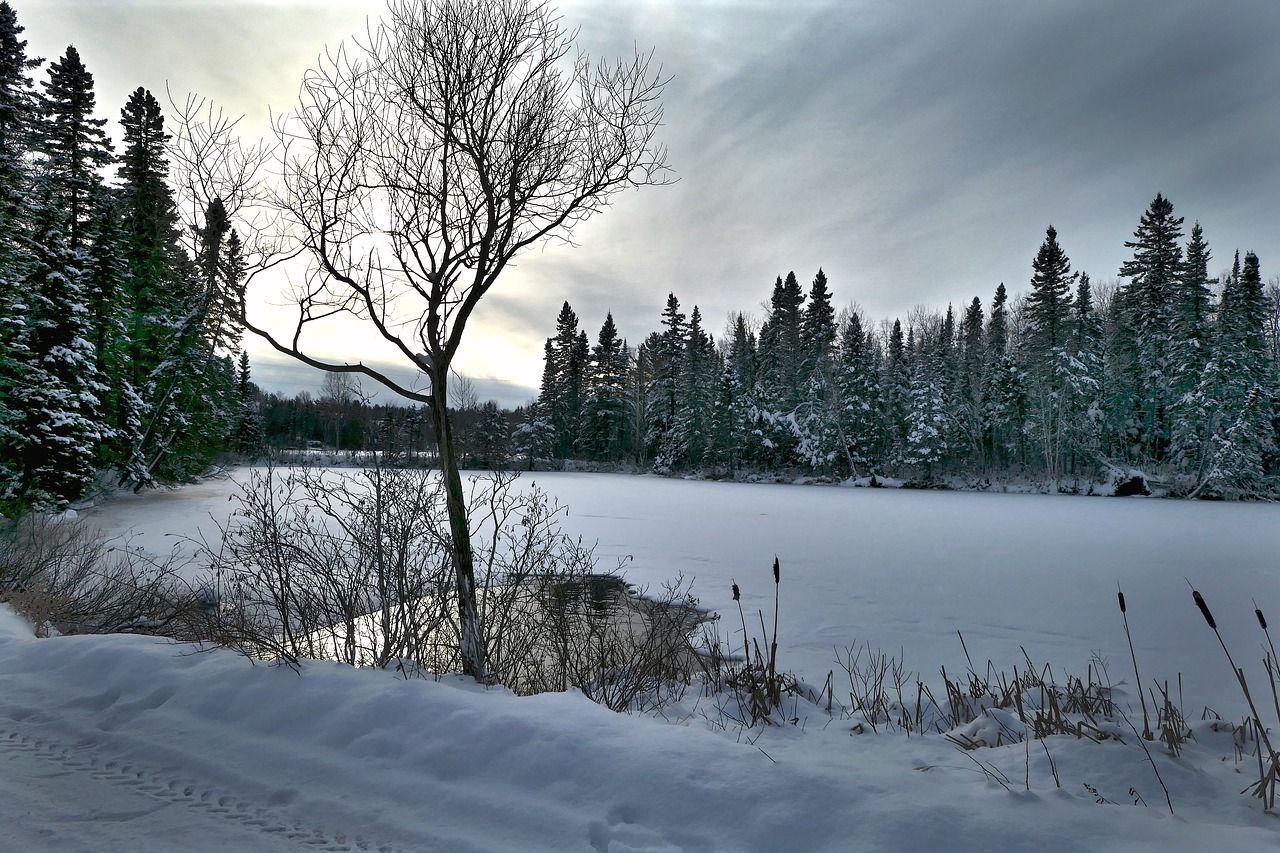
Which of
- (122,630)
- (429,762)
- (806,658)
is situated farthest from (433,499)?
(122,630)

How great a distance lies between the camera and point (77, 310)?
17891 millimetres

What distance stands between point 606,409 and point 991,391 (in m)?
31.9

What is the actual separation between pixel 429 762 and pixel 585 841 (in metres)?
1.01

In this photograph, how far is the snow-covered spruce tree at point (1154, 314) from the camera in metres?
35.0

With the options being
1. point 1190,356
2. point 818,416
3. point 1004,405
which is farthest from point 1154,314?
point 818,416

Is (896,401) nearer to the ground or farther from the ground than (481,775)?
farther from the ground

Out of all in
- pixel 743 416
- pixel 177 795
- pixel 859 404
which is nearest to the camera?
pixel 177 795

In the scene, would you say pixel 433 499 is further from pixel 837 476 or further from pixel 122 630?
pixel 837 476

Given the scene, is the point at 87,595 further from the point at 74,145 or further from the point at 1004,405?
the point at 1004,405

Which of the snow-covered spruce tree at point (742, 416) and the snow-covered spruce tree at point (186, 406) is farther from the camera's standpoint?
the snow-covered spruce tree at point (742, 416)

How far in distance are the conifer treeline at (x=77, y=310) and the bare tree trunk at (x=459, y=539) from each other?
7.71 m

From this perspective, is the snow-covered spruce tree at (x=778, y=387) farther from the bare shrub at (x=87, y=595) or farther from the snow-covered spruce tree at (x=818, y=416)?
the bare shrub at (x=87, y=595)

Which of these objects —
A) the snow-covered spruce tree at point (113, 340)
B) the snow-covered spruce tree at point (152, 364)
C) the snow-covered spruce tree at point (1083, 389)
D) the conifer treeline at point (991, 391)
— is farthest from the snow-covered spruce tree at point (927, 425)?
the snow-covered spruce tree at point (113, 340)

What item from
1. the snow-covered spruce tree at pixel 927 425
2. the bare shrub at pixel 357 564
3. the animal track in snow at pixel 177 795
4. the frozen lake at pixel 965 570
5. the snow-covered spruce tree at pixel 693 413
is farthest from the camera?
the snow-covered spruce tree at pixel 693 413
